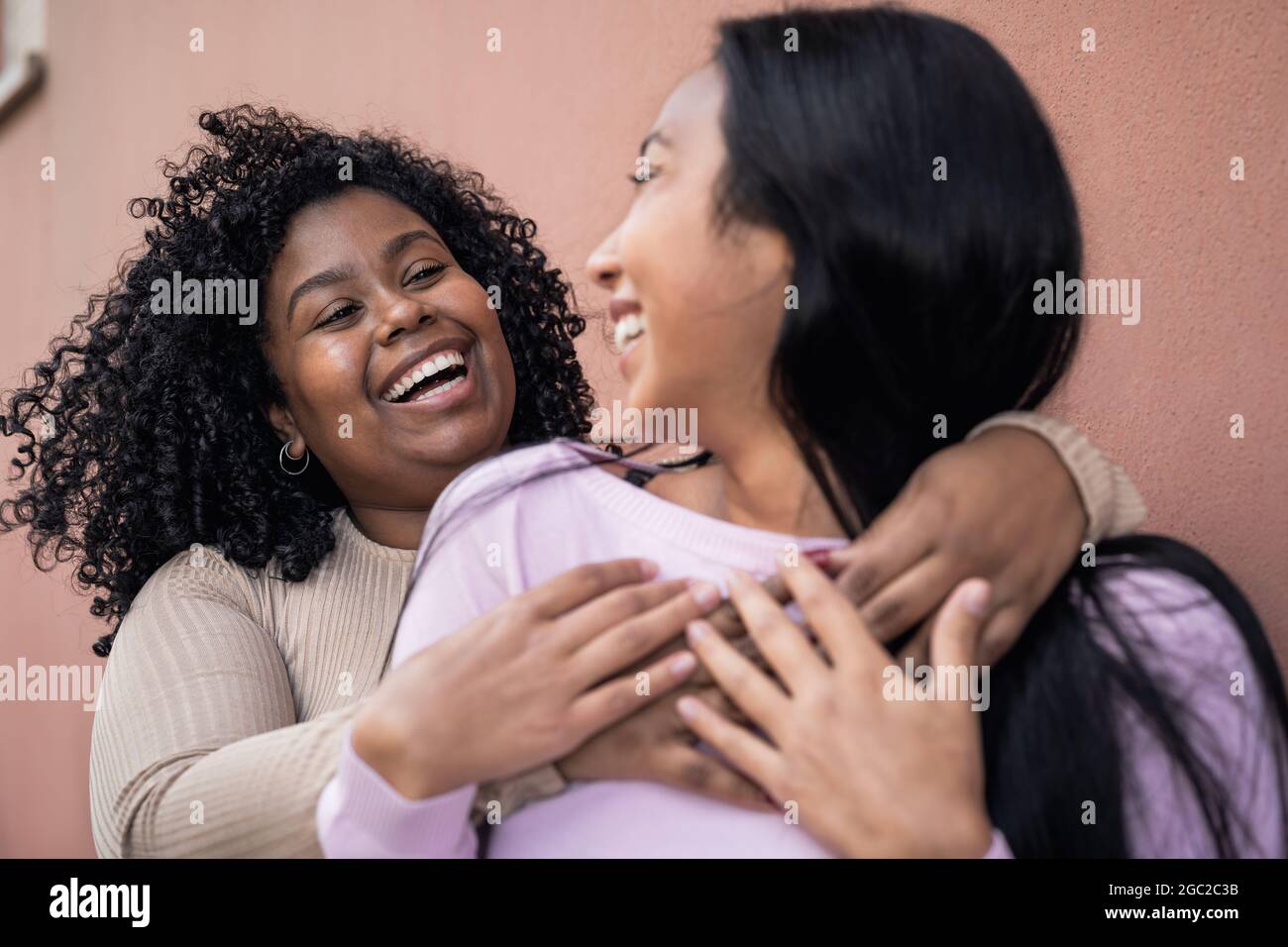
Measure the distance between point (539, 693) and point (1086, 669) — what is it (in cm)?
44

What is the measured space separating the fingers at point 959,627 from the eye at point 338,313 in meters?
0.96

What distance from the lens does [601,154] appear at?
86.4 inches

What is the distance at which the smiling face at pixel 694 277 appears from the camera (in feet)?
3.32

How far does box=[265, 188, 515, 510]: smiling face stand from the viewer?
1.59 m

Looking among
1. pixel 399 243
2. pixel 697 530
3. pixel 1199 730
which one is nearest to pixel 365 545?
pixel 399 243

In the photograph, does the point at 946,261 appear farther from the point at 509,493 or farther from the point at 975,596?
the point at 509,493

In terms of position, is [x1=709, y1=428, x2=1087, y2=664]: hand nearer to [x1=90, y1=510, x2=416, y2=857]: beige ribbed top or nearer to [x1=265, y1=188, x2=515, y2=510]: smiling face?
[x1=90, y1=510, x2=416, y2=857]: beige ribbed top

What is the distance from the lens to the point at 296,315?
166 centimetres

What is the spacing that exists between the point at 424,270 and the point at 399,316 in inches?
5.4

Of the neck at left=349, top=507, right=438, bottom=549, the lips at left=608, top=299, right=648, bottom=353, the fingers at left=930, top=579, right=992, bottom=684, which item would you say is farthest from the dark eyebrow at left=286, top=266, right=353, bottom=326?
the fingers at left=930, top=579, right=992, bottom=684

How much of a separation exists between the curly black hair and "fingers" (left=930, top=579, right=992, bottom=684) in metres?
0.97

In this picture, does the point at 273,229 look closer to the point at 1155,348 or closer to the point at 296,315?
the point at 296,315

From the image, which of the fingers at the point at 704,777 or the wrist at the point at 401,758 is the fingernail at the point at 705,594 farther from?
the wrist at the point at 401,758

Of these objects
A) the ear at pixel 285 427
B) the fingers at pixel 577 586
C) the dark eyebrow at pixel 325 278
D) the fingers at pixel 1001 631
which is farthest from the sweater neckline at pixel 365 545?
the fingers at pixel 1001 631
